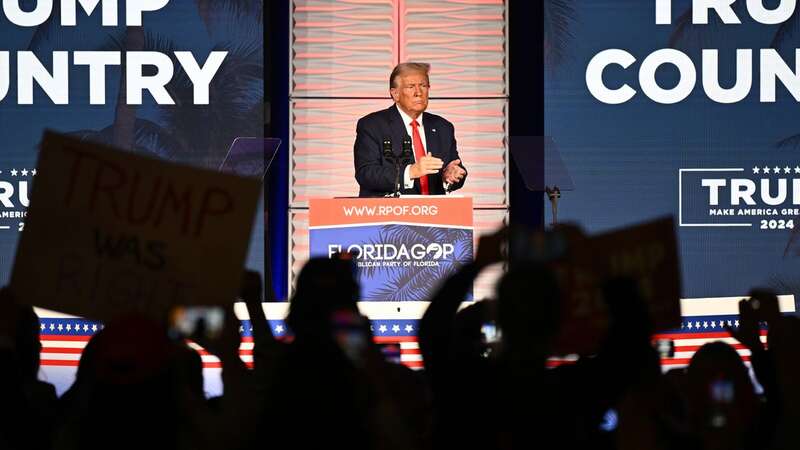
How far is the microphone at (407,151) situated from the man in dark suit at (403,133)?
31 mm

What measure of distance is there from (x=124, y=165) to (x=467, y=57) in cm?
650

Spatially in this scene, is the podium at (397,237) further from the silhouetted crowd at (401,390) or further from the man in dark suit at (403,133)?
the silhouetted crowd at (401,390)

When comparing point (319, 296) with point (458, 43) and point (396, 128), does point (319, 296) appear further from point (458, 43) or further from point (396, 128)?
point (458, 43)

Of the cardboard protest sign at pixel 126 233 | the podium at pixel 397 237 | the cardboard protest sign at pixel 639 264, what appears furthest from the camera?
the podium at pixel 397 237

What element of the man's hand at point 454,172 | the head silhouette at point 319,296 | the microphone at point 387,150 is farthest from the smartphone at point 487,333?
the man's hand at point 454,172

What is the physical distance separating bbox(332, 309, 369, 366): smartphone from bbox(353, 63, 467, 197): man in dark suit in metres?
6.24

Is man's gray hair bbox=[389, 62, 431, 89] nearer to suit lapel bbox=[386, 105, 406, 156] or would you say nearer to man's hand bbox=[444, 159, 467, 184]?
suit lapel bbox=[386, 105, 406, 156]

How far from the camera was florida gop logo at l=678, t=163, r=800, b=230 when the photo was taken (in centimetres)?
827

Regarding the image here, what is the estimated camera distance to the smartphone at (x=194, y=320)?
2.16m

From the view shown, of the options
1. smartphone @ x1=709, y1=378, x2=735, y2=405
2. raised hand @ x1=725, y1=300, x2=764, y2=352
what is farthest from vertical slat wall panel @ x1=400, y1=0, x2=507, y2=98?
smartphone @ x1=709, y1=378, x2=735, y2=405

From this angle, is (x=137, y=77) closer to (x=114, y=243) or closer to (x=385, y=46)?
(x=385, y=46)

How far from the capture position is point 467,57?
852 centimetres

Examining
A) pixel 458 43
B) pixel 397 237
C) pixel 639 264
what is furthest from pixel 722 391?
pixel 458 43

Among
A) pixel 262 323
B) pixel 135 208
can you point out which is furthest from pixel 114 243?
pixel 262 323
